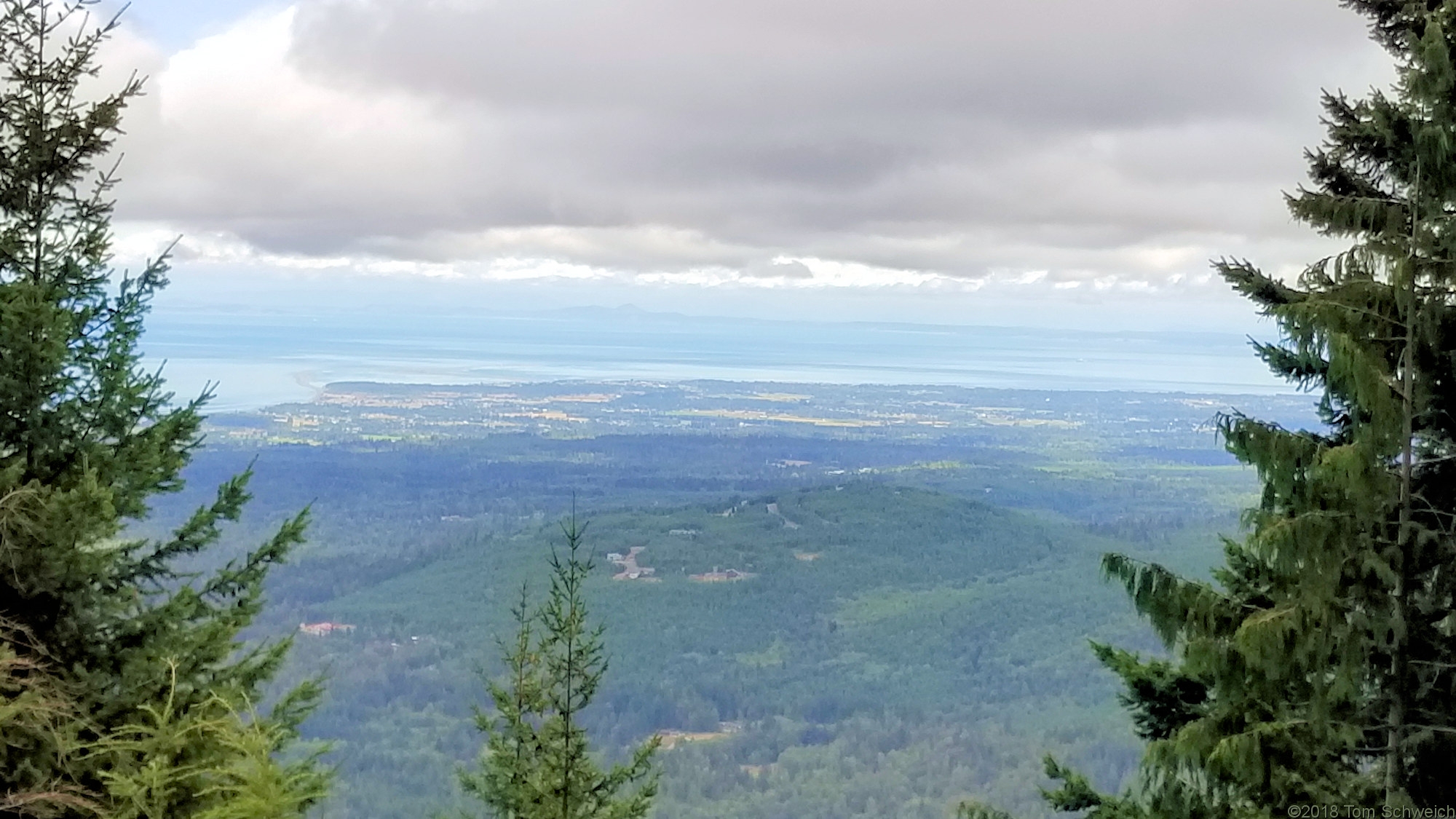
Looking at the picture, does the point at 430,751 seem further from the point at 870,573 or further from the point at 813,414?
the point at 813,414

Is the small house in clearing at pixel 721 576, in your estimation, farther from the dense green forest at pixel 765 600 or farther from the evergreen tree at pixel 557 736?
the evergreen tree at pixel 557 736

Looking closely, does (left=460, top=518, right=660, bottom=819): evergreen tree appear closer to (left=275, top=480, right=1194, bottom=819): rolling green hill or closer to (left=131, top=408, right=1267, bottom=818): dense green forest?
(left=131, top=408, right=1267, bottom=818): dense green forest

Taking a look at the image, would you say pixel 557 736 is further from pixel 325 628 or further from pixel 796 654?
pixel 796 654

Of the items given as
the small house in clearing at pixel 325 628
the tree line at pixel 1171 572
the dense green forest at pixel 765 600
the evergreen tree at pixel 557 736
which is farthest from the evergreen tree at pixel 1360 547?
the small house in clearing at pixel 325 628

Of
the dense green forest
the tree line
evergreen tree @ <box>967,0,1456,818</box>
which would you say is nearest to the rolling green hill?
the dense green forest

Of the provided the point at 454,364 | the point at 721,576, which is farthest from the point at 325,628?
the point at 454,364

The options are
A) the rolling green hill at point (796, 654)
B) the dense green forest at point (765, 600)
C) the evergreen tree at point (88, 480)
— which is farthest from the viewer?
the dense green forest at point (765, 600)

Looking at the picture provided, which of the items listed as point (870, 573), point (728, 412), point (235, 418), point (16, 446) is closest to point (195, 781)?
point (16, 446)
